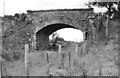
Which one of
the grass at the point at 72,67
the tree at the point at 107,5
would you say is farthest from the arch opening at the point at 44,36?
the grass at the point at 72,67

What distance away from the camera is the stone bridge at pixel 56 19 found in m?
18.7

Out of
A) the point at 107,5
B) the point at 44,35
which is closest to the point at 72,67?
the point at 107,5

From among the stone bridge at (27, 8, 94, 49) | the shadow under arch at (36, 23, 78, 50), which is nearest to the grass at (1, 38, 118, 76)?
the stone bridge at (27, 8, 94, 49)

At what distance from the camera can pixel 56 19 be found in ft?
62.8

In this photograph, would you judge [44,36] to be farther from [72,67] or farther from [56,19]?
[72,67]

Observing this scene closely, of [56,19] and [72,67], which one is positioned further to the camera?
[56,19]

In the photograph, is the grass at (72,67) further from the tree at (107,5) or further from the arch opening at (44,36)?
the arch opening at (44,36)

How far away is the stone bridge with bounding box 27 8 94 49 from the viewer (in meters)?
18.7

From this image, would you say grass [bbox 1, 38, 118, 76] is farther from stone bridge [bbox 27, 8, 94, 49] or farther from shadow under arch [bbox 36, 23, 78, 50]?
shadow under arch [bbox 36, 23, 78, 50]

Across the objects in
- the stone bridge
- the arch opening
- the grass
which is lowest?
the grass

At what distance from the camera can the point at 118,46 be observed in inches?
581

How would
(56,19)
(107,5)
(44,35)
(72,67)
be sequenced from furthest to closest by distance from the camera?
(44,35) → (56,19) → (107,5) → (72,67)

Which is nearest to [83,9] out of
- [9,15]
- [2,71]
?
[9,15]

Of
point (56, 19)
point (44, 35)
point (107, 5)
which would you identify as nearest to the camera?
A: point (107, 5)
